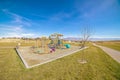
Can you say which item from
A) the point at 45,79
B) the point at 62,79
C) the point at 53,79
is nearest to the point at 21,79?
the point at 45,79

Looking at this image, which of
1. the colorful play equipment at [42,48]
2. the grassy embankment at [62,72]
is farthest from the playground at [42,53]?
the grassy embankment at [62,72]

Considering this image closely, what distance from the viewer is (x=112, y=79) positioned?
476 cm

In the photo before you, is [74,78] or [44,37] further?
[44,37]

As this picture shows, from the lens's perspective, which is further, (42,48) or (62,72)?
(42,48)

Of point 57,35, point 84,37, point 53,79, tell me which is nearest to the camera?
point 53,79

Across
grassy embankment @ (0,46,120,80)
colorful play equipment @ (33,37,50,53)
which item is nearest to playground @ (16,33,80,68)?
colorful play equipment @ (33,37,50,53)

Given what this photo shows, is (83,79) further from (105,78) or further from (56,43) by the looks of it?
(56,43)

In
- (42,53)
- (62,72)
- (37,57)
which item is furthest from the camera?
(42,53)

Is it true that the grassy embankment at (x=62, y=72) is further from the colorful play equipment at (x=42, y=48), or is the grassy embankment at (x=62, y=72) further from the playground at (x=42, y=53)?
the colorful play equipment at (x=42, y=48)

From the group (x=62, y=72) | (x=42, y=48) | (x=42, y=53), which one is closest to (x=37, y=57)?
(x=42, y=53)

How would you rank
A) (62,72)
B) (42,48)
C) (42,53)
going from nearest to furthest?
(62,72) → (42,53) → (42,48)

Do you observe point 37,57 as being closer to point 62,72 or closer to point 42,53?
point 42,53

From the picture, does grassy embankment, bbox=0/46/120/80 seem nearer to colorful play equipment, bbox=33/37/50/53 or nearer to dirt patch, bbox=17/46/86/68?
dirt patch, bbox=17/46/86/68

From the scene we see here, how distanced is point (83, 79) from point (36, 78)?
2.81 m
